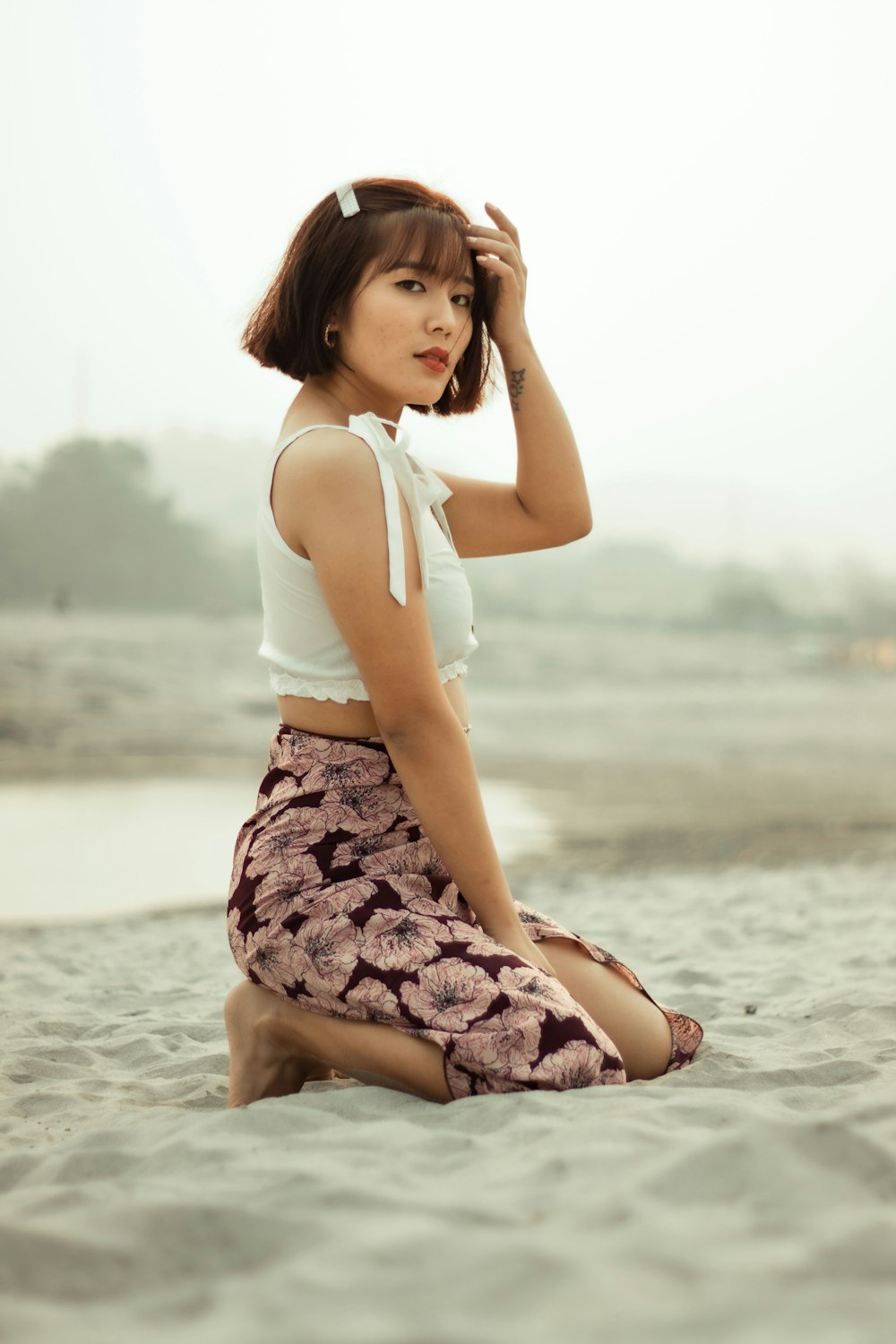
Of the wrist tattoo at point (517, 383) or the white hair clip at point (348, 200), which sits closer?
the white hair clip at point (348, 200)

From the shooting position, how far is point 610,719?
609 inches

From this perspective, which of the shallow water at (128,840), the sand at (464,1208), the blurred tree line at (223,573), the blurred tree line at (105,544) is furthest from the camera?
the blurred tree line at (223,573)

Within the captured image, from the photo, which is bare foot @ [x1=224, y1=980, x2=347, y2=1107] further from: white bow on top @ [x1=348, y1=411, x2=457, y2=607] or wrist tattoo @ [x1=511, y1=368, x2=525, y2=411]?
wrist tattoo @ [x1=511, y1=368, x2=525, y2=411]

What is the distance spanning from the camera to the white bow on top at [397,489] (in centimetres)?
175

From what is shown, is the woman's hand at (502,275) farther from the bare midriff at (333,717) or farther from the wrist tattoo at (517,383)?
the bare midriff at (333,717)

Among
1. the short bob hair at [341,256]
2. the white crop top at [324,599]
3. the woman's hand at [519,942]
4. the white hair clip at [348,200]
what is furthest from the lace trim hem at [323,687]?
the white hair clip at [348,200]

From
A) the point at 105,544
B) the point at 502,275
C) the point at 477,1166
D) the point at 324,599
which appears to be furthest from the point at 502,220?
the point at 105,544

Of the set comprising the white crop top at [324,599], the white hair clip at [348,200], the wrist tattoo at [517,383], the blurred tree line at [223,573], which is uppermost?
the blurred tree line at [223,573]

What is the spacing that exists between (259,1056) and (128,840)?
457 cm

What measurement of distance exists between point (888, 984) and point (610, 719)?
1293 centimetres

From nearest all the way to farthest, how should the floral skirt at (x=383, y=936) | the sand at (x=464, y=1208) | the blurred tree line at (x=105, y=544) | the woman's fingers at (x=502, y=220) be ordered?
the sand at (x=464, y=1208)
the floral skirt at (x=383, y=936)
the woman's fingers at (x=502, y=220)
the blurred tree line at (x=105, y=544)

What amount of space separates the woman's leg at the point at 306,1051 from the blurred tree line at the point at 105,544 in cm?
1460

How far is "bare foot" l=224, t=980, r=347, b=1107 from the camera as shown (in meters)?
1.84

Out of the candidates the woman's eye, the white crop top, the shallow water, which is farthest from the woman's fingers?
the shallow water
